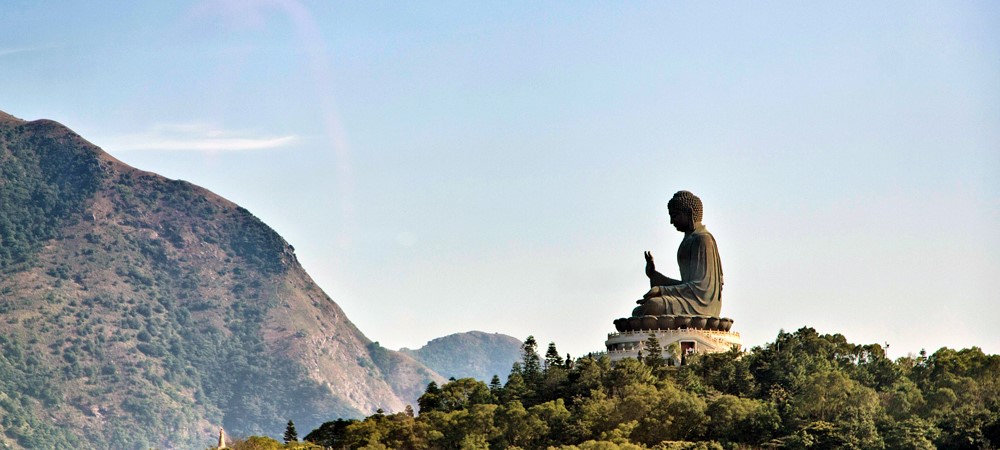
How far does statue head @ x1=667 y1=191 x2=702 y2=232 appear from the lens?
93250mm

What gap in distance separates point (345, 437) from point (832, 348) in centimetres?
2272

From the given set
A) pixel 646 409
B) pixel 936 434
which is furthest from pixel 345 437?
pixel 936 434

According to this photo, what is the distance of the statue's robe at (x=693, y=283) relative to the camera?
89.0 metres

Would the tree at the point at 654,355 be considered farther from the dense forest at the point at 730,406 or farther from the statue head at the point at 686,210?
the statue head at the point at 686,210

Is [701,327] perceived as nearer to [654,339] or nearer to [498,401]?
[654,339]

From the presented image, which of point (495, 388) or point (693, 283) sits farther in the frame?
point (693, 283)

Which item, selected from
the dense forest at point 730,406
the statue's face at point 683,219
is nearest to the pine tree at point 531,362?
the dense forest at point 730,406

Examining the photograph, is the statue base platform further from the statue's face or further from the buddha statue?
the statue's face

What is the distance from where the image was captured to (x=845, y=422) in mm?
73500

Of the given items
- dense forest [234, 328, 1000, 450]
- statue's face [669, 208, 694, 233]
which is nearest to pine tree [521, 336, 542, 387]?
dense forest [234, 328, 1000, 450]

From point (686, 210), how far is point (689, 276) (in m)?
3.86

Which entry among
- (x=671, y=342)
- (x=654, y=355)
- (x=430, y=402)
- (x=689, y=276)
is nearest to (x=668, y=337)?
(x=671, y=342)

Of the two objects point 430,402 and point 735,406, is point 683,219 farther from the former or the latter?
point 735,406

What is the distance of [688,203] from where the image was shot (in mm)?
93312
